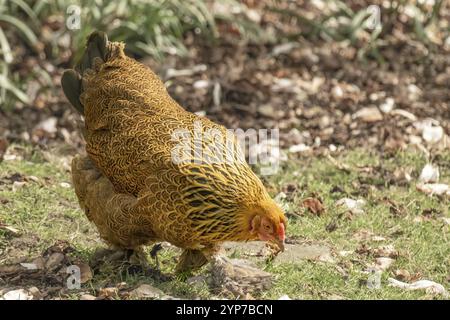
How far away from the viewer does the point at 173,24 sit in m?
8.30

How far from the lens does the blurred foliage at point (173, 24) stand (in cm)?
780

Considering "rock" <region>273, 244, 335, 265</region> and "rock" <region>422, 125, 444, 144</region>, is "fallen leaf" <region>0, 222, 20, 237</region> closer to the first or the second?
"rock" <region>273, 244, 335, 265</region>

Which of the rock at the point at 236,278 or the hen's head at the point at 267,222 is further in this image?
the rock at the point at 236,278

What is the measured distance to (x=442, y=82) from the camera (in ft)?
27.3

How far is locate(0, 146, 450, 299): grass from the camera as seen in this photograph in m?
4.68

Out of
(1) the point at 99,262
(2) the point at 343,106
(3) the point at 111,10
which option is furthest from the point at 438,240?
(3) the point at 111,10

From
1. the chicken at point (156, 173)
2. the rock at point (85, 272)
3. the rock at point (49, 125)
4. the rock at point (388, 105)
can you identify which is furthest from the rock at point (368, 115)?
the rock at point (85, 272)

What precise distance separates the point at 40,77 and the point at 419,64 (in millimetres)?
3630

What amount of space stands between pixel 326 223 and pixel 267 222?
1.49 metres

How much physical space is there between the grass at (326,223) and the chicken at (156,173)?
333mm

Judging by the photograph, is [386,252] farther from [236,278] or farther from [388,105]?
[388,105]

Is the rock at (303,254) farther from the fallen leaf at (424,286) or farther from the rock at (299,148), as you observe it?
the rock at (299,148)

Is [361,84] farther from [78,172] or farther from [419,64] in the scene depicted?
[78,172]
